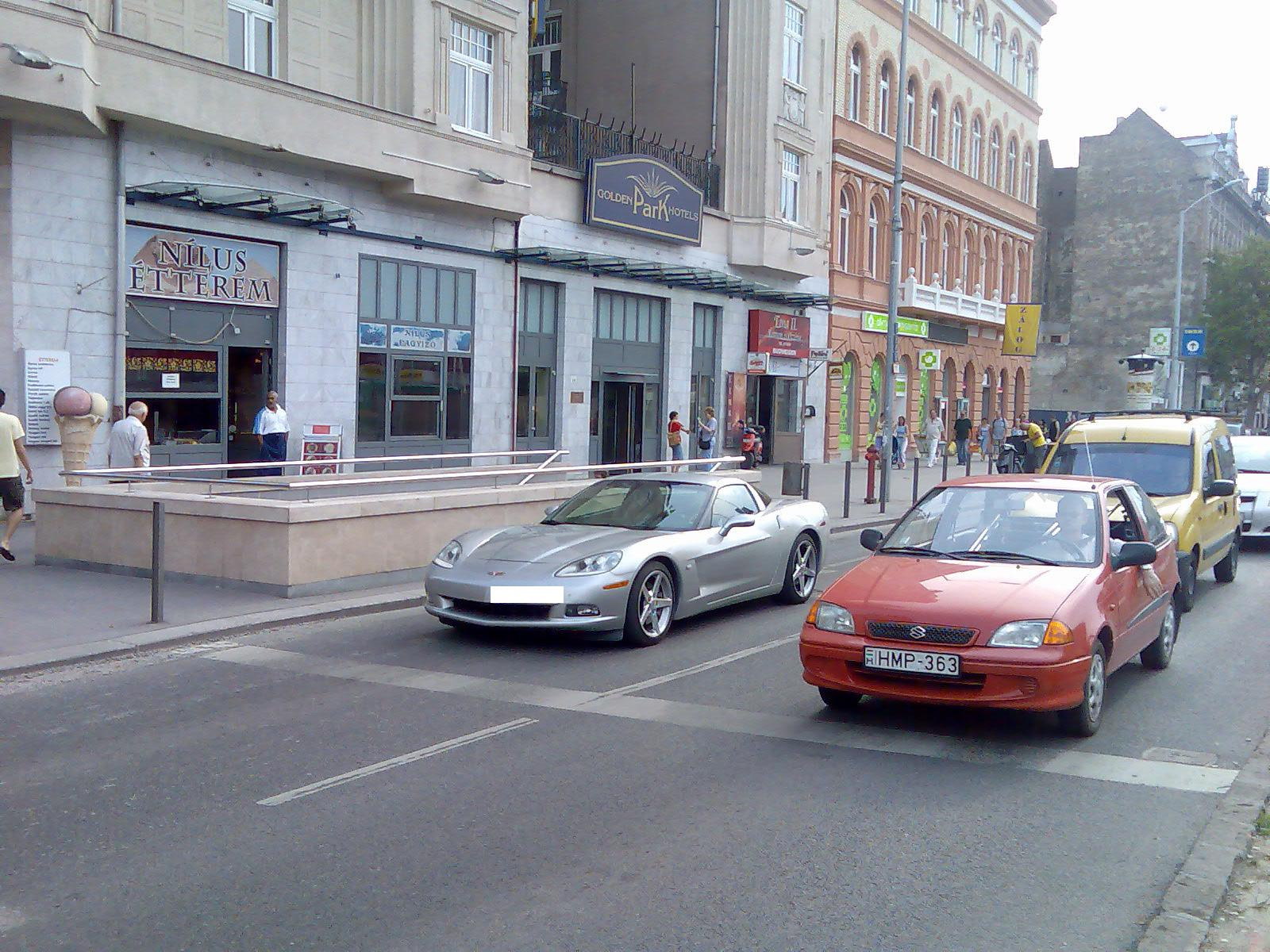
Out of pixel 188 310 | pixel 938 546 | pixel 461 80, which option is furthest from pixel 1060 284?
pixel 938 546

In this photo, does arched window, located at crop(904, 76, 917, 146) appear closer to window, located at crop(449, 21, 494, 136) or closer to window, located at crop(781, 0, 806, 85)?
window, located at crop(781, 0, 806, 85)

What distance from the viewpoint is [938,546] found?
25.2 feet

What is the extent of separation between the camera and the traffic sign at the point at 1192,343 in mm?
42625

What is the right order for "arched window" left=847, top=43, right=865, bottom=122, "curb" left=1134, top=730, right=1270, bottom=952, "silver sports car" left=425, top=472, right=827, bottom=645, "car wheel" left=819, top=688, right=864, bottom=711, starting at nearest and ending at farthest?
"curb" left=1134, top=730, right=1270, bottom=952, "car wheel" left=819, top=688, right=864, bottom=711, "silver sports car" left=425, top=472, right=827, bottom=645, "arched window" left=847, top=43, right=865, bottom=122

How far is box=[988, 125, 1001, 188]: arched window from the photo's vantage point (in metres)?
46.6

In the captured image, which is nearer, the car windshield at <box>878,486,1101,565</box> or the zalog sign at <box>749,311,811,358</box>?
the car windshield at <box>878,486,1101,565</box>

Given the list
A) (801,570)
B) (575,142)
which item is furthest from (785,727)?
(575,142)

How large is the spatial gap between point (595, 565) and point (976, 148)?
40.8m

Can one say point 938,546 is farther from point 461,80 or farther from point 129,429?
point 461,80

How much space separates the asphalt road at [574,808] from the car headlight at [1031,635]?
0.63 m

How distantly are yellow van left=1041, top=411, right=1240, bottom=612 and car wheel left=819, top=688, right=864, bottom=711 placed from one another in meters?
4.86

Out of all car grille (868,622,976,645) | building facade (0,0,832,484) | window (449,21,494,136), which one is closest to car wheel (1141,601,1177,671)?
car grille (868,622,976,645)

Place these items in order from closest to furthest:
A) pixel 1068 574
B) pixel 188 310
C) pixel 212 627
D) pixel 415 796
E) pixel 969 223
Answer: pixel 415 796 < pixel 1068 574 < pixel 212 627 < pixel 188 310 < pixel 969 223

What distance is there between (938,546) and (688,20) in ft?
86.1
